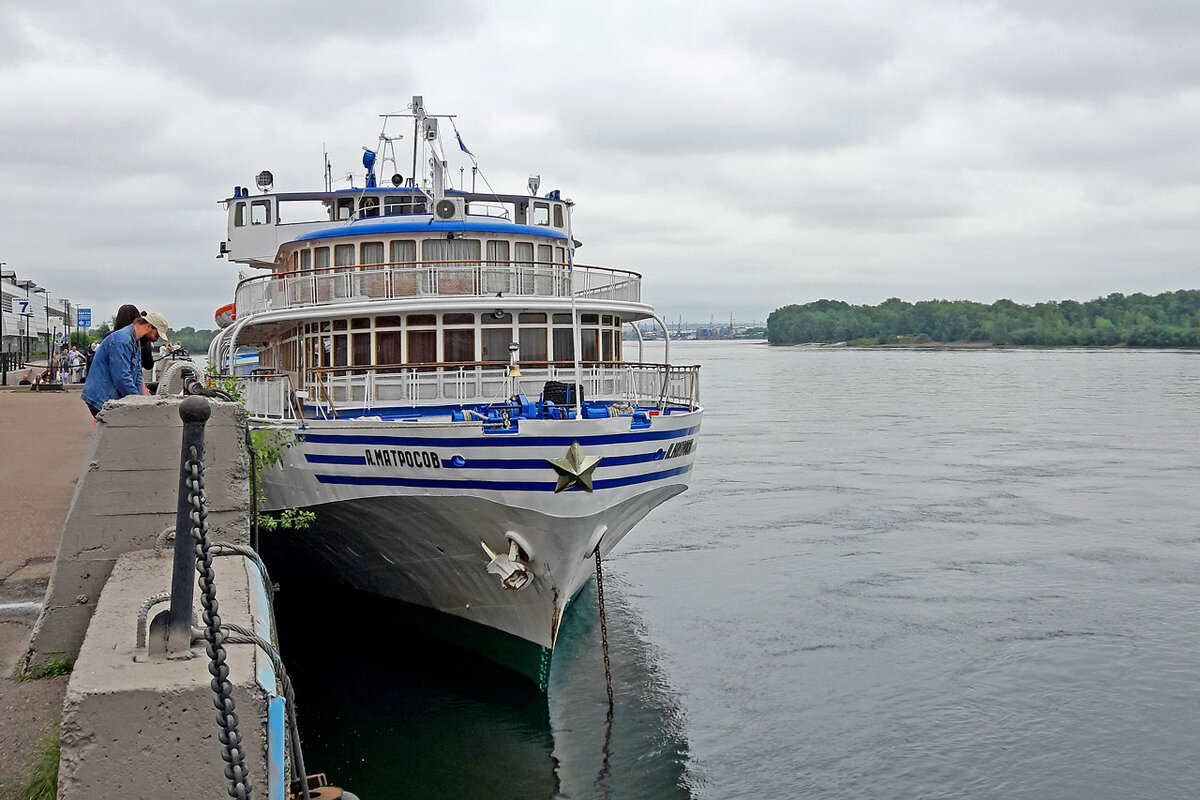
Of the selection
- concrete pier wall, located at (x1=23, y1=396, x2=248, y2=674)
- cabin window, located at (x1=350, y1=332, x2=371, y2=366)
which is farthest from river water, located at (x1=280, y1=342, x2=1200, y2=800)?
concrete pier wall, located at (x1=23, y1=396, x2=248, y2=674)

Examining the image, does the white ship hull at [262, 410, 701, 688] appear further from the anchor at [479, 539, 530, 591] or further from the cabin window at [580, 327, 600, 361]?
the cabin window at [580, 327, 600, 361]

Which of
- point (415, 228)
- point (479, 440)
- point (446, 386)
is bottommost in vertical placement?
point (479, 440)

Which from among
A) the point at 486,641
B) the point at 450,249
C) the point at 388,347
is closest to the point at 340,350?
the point at 388,347

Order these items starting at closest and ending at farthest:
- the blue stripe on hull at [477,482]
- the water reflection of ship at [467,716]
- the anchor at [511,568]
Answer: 1. the water reflection of ship at [467,716]
2. the blue stripe on hull at [477,482]
3. the anchor at [511,568]

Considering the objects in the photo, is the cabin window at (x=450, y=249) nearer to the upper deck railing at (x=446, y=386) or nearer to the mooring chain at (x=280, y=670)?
the upper deck railing at (x=446, y=386)

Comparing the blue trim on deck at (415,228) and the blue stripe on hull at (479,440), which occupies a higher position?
the blue trim on deck at (415,228)

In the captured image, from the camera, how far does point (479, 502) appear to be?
12500 millimetres

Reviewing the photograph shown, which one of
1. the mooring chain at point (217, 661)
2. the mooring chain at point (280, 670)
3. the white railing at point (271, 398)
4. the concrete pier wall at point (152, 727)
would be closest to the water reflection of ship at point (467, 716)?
the white railing at point (271, 398)

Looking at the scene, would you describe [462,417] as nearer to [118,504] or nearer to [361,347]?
[361,347]

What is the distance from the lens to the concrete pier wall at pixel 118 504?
6035mm

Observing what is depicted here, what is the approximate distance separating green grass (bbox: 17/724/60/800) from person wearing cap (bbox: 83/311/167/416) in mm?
4529

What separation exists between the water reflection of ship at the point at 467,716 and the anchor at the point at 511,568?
1.76 metres

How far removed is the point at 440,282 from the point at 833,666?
7.90 m

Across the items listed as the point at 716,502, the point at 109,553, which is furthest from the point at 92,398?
the point at 716,502
